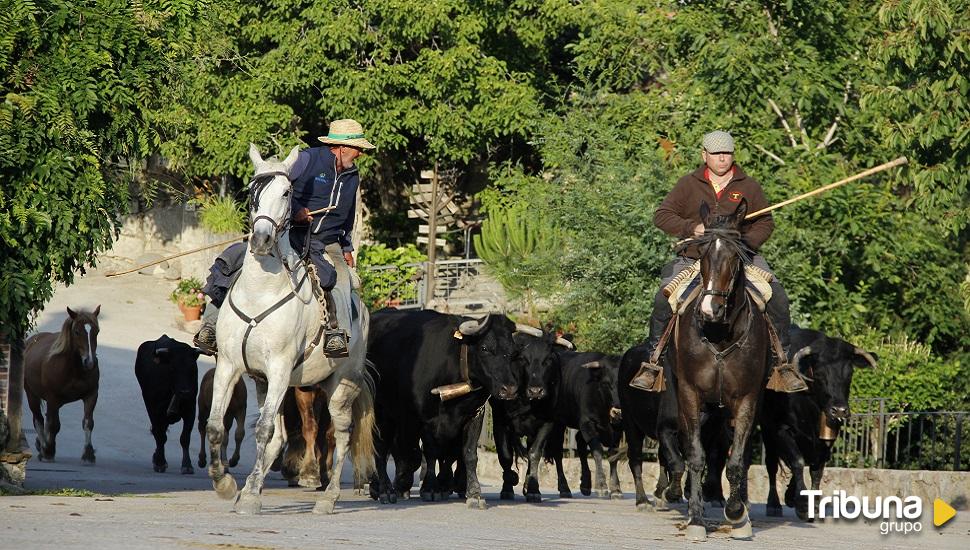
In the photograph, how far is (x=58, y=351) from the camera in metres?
22.9

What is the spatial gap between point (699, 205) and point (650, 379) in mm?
1635

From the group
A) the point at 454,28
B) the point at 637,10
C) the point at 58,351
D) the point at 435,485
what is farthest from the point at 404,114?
the point at 435,485

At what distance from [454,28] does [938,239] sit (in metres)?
13.0

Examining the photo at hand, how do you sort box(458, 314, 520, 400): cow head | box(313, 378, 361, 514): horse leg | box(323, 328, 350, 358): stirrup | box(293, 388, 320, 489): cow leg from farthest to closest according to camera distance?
box(293, 388, 320, 489): cow leg → box(458, 314, 520, 400): cow head → box(313, 378, 361, 514): horse leg → box(323, 328, 350, 358): stirrup

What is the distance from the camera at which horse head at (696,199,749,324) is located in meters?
12.9

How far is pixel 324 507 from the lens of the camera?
541 inches

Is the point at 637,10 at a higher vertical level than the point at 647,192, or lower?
higher

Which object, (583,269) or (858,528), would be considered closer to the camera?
(858,528)

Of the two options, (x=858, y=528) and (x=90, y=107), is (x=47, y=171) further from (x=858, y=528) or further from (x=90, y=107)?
(x=858, y=528)

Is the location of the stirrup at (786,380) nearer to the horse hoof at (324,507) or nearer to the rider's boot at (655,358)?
the rider's boot at (655,358)

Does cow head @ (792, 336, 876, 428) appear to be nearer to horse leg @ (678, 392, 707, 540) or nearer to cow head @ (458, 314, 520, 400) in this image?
cow head @ (458, 314, 520, 400)

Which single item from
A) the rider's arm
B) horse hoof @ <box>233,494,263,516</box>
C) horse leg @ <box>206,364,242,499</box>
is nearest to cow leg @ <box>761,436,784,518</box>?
the rider's arm

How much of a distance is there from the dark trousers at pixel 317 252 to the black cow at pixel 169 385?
8.65m

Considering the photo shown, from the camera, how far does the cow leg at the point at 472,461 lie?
50.3 feet
